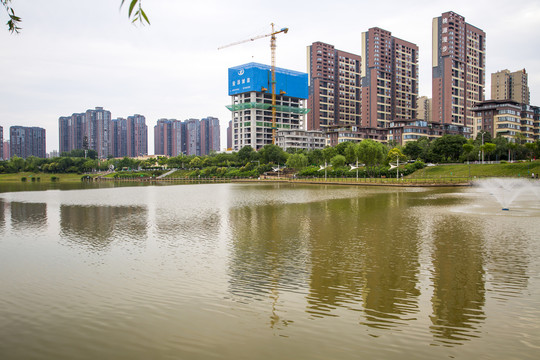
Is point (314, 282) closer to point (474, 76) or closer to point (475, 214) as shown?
point (475, 214)

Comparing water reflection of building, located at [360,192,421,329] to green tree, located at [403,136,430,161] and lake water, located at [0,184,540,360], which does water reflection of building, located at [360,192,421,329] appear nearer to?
lake water, located at [0,184,540,360]

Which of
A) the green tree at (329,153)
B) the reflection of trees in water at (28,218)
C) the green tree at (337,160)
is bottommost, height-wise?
the reflection of trees in water at (28,218)

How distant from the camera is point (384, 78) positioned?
178625 mm

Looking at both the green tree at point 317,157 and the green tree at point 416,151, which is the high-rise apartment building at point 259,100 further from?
the green tree at point 416,151

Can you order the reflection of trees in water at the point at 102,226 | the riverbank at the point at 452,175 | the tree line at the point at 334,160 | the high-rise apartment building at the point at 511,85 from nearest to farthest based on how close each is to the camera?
the reflection of trees in water at the point at 102,226 < the riverbank at the point at 452,175 < the tree line at the point at 334,160 < the high-rise apartment building at the point at 511,85

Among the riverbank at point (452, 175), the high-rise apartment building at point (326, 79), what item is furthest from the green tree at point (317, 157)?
the high-rise apartment building at point (326, 79)

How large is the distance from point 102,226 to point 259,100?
163 m

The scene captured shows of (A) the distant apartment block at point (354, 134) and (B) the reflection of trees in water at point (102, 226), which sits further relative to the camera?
(A) the distant apartment block at point (354, 134)

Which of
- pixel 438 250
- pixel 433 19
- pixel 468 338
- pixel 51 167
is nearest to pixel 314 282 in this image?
pixel 468 338

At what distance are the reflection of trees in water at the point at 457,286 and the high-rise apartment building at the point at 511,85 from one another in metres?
190

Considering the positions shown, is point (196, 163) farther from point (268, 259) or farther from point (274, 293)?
point (274, 293)

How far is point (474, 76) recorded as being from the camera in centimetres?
16812

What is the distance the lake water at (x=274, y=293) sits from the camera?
28.6 ft

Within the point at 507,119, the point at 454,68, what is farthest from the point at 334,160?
the point at 454,68
